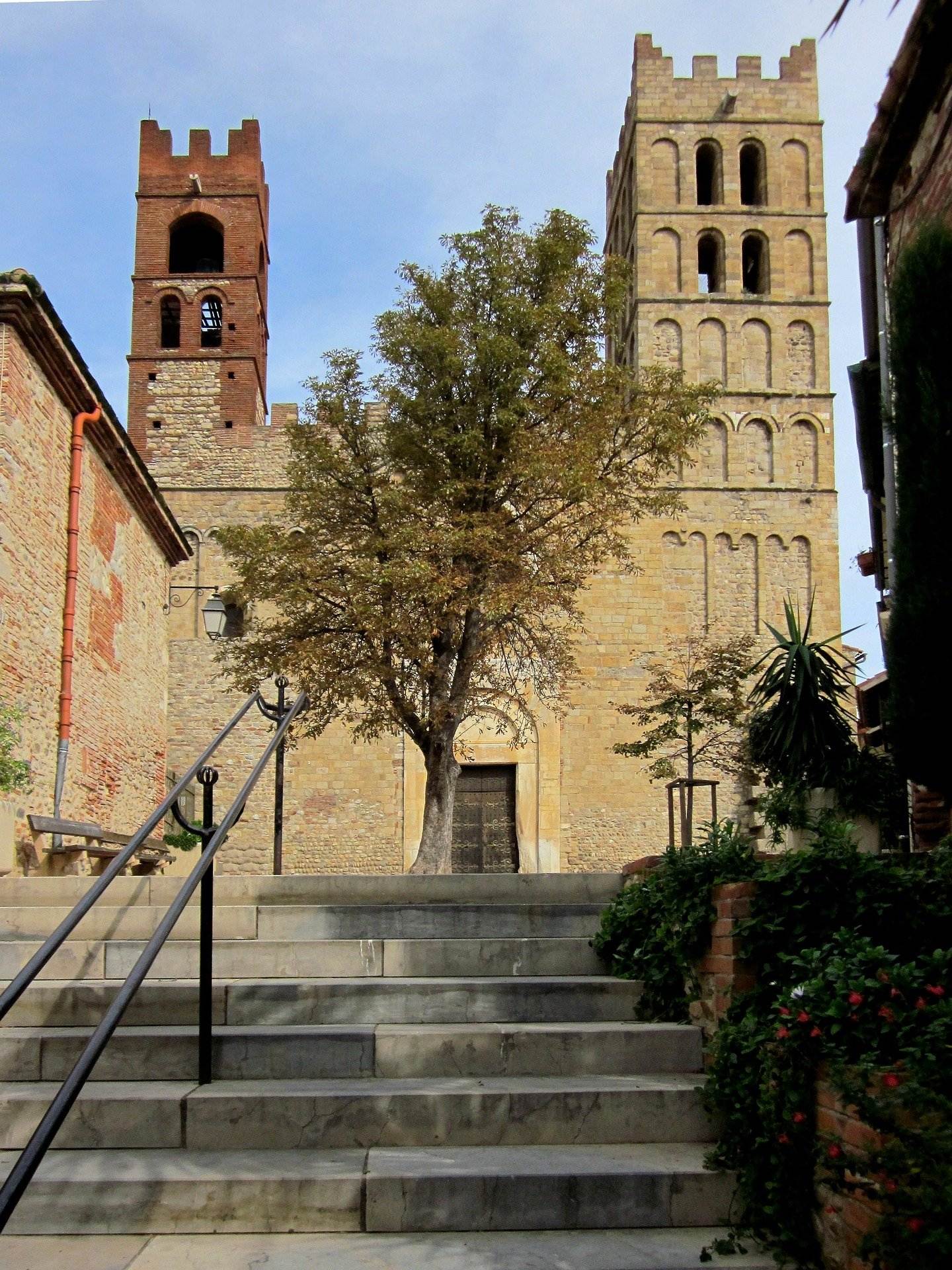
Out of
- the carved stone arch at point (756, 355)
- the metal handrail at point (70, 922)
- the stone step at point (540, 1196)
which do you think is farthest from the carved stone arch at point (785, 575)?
the stone step at point (540, 1196)

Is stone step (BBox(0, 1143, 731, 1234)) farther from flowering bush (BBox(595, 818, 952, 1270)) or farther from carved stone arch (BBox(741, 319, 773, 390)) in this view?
carved stone arch (BBox(741, 319, 773, 390))

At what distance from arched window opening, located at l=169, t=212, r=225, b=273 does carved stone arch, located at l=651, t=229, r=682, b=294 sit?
981 cm

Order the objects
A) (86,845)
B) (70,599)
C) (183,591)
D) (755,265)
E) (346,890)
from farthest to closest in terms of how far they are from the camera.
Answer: (755,265) → (183,591) → (70,599) → (86,845) → (346,890)

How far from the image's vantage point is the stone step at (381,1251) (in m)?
3.17

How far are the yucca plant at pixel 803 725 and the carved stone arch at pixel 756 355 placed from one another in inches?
607

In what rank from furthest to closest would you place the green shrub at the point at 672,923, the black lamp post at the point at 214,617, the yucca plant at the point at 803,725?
the black lamp post at the point at 214,617 < the yucca plant at the point at 803,725 < the green shrub at the point at 672,923

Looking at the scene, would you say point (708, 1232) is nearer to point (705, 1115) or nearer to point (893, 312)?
point (705, 1115)

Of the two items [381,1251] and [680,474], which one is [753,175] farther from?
[381,1251]

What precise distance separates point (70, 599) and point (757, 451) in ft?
54.2

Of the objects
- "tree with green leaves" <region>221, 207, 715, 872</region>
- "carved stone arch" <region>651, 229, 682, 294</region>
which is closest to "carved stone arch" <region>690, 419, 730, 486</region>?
"carved stone arch" <region>651, 229, 682, 294</region>

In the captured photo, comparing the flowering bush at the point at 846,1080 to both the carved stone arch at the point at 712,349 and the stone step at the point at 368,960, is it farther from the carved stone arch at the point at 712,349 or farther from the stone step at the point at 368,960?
the carved stone arch at the point at 712,349

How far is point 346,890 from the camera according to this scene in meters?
6.24

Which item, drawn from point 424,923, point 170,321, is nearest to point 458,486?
point 424,923

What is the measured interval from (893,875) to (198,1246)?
2.48 metres
